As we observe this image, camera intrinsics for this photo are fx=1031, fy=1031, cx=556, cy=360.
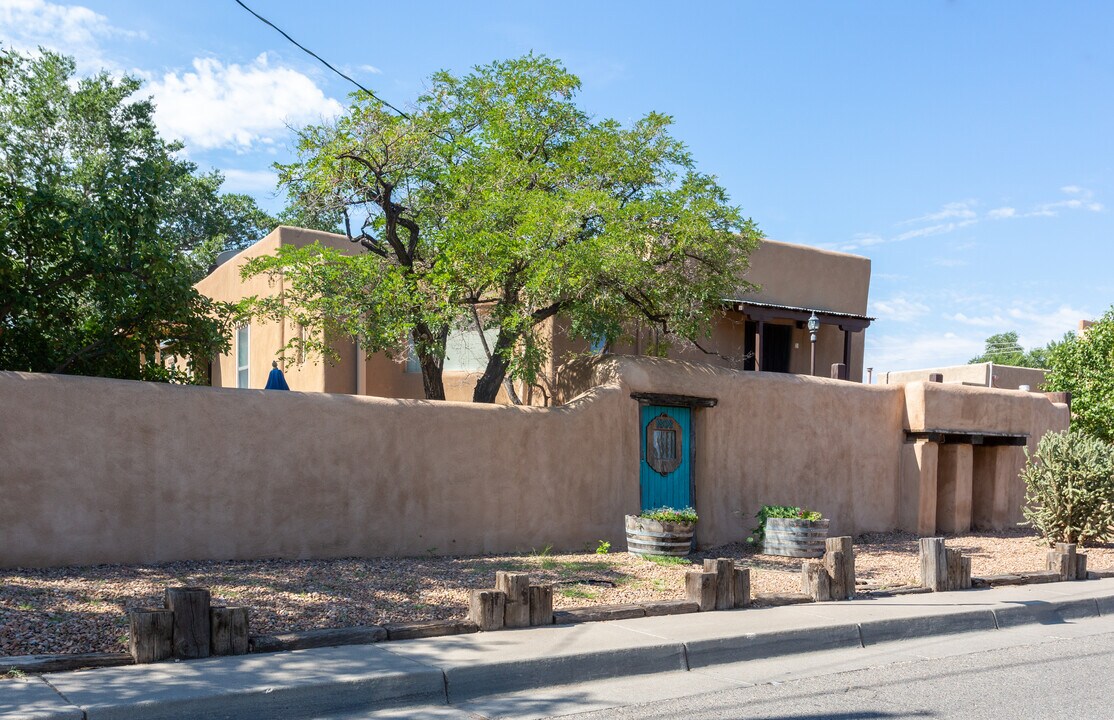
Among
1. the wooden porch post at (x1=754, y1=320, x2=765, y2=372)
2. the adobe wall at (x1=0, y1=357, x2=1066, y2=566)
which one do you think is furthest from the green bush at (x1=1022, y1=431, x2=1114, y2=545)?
the wooden porch post at (x1=754, y1=320, x2=765, y2=372)

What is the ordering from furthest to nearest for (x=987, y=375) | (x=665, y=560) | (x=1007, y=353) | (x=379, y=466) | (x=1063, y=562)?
(x=1007, y=353) → (x=987, y=375) → (x=1063, y=562) → (x=665, y=560) → (x=379, y=466)

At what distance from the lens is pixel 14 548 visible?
9.52 m

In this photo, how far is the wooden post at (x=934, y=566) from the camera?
11.2 m

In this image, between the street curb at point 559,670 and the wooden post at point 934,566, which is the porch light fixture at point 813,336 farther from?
the street curb at point 559,670

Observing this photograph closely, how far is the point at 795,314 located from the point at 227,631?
15811 mm

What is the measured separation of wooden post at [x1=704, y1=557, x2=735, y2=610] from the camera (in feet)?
30.8

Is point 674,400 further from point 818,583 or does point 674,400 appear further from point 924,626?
point 924,626

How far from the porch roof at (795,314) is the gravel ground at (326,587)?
719 centimetres

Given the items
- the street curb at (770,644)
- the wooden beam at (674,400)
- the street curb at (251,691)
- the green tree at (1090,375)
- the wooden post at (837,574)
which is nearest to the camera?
the street curb at (251,691)

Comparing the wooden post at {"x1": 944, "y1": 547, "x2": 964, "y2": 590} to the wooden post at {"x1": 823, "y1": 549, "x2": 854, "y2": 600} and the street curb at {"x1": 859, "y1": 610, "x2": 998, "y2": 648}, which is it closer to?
the street curb at {"x1": 859, "y1": 610, "x2": 998, "y2": 648}

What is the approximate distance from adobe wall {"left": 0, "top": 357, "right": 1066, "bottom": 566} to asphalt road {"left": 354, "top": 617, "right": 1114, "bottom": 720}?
5076 millimetres

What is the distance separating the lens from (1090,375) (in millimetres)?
27938

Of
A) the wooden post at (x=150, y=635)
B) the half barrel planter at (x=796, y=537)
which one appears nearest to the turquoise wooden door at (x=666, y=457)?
the half barrel planter at (x=796, y=537)

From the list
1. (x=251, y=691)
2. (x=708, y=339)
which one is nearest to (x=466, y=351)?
(x=708, y=339)
